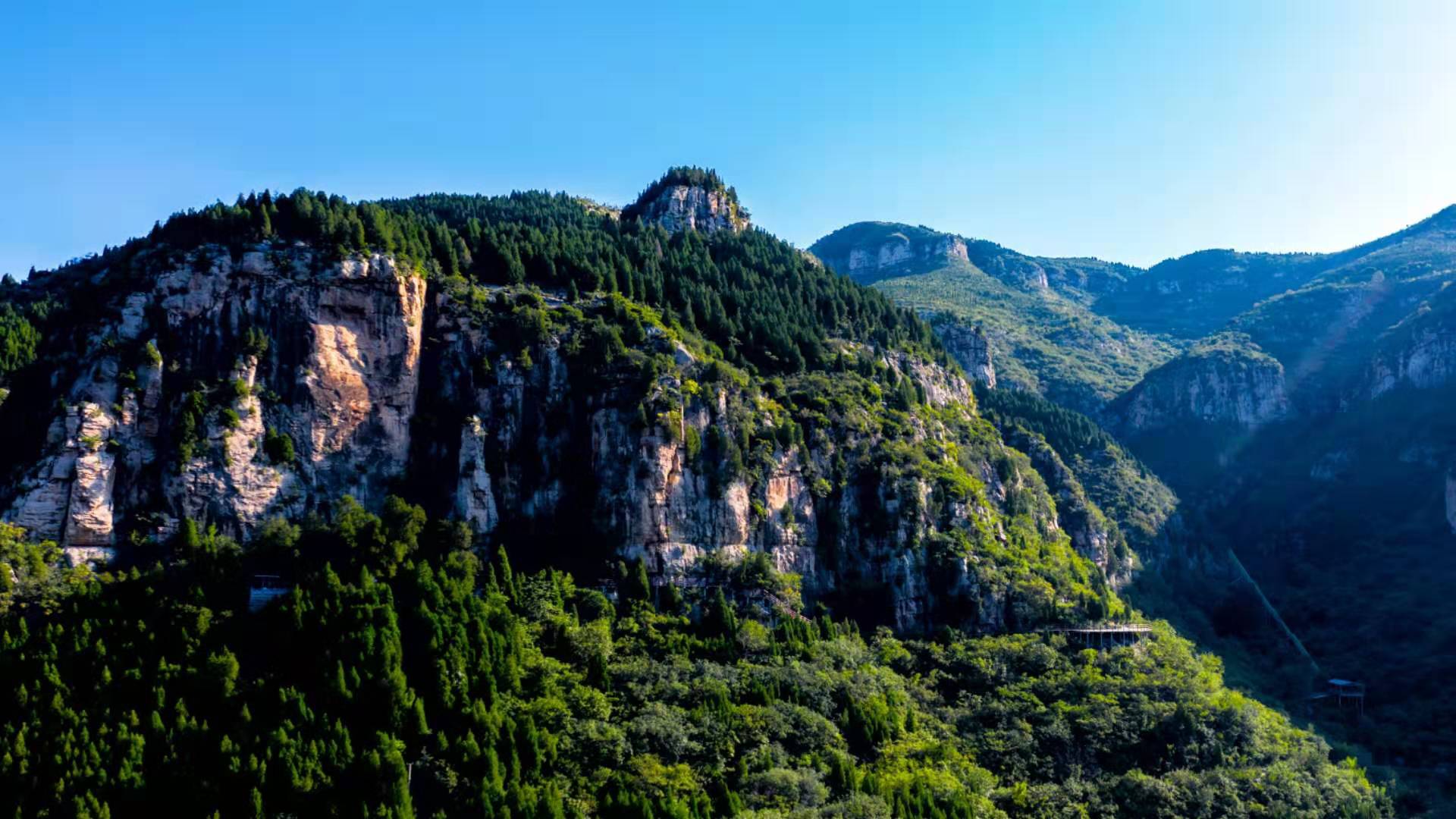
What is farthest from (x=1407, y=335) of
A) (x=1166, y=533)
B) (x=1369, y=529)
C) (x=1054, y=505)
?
(x=1054, y=505)

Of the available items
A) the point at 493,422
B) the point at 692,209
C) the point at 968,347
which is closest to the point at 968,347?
the point at 968,347

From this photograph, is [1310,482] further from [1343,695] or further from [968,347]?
[1343,695]

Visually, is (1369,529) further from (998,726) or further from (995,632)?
(998,726)

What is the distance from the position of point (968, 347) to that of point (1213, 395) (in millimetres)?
45091

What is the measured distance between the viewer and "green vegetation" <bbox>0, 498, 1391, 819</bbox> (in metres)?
58.6

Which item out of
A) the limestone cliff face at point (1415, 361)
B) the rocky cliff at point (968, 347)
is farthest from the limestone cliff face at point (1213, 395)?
the rocky cliff at point (968, 347)

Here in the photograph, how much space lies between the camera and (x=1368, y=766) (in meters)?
88.7

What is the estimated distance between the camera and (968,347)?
574 feet

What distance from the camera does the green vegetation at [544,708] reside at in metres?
58.6

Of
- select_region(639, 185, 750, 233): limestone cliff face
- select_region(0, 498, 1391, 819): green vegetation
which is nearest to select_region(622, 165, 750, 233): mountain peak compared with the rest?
select_region(639, 185, 750, 233): limestone cliff face

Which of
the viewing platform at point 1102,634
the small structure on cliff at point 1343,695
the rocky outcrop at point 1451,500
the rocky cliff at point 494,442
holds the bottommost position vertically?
the small structure on cliff at point 1343,695

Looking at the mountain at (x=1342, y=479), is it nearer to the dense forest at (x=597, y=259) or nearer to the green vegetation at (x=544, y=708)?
the green vegetation at (x=544, y=708)

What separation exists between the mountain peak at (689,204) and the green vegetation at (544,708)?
3743 inches

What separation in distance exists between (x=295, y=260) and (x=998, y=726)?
237 feet
